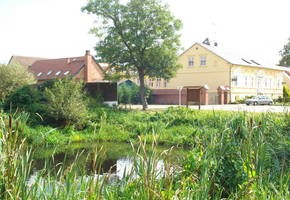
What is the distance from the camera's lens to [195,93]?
97.5 feet

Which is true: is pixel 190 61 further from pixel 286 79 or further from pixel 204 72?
pixel 286 79

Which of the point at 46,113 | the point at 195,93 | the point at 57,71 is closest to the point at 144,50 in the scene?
the point at 195,93

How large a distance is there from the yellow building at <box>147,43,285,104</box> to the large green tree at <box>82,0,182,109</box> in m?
14.2

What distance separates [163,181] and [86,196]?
2.81ft

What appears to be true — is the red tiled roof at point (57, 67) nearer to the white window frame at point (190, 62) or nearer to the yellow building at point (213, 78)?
the yellow building at point (213, 78)

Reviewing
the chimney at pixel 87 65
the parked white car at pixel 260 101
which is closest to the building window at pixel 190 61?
the parked white car at pixel 260 101

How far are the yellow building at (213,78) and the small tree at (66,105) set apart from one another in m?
26.1

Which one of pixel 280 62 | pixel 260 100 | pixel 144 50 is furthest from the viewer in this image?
pixel 280 62

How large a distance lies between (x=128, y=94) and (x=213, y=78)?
35.2 feet

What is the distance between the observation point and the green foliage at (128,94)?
45.8 meters

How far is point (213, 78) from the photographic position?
49.8 metres

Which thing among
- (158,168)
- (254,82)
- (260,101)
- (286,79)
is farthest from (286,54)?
(158,168)

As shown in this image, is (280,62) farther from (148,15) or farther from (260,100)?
(148,15)

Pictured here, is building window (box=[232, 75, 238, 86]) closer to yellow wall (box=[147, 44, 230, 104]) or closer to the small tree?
yellow wall (box=[147, 44, 230, 104])
